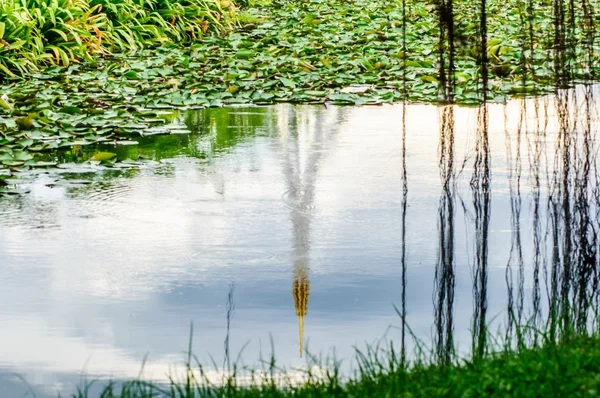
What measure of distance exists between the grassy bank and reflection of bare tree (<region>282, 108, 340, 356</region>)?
1.96ft

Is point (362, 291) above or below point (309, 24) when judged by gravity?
below

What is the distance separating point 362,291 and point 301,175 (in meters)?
2.40

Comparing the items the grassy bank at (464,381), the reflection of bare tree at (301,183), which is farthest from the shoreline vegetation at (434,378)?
the reflection of bare tree at (301,183)

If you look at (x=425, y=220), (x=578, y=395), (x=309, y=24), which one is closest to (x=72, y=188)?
(x=425, y=220)

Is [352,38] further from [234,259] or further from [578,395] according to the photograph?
[578,395]

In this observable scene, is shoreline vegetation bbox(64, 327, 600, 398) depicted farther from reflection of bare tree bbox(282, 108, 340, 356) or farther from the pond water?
reflection of bare tree bbox(282, 108, 340, 356)

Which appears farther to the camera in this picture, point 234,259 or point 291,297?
point 234,259

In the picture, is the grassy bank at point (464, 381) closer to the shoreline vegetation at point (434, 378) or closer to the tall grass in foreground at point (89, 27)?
the shoreline vegetation at point (434, 378)

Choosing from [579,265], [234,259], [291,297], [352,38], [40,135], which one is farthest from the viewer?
[352,38]

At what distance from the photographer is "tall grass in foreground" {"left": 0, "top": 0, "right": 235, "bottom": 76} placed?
11.4 metres

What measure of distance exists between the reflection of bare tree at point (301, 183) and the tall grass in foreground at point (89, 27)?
3.34 metres

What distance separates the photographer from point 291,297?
5078mm

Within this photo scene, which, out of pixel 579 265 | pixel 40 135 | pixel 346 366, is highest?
pixel 40 135

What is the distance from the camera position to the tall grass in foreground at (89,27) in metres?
11.4
